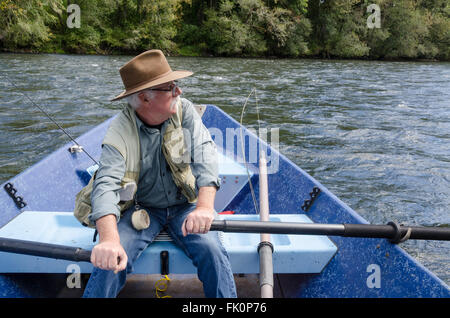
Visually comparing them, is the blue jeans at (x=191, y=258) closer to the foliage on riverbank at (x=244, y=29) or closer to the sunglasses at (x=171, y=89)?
the sunglasses at (x=171, y=89)

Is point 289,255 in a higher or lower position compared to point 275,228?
lower

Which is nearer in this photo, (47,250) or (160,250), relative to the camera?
(47,250)

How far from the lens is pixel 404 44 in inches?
1165

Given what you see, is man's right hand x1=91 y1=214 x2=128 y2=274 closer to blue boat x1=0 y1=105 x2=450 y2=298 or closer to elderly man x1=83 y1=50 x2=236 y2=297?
elderly man x1=83 y1=50 x2=236 y2=297

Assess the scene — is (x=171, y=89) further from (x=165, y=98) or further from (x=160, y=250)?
(x=160, y=250)

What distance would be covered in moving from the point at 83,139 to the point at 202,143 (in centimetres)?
251

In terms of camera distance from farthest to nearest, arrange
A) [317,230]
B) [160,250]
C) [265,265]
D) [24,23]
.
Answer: [24,23], [160,250], [265,265], [317,230]

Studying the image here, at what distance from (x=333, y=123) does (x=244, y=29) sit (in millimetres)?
20246

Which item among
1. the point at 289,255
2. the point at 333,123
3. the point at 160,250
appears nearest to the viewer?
the point at 160,250

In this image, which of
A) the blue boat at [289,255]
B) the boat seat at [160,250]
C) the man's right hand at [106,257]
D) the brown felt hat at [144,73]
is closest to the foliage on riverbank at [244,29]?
the blue boat at [289,255]

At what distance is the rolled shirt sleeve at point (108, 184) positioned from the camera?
179cm

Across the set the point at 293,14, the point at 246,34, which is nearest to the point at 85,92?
the point at 246,34

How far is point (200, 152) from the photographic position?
2.15m

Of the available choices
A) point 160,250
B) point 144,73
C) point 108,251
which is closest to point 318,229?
point 160,250
